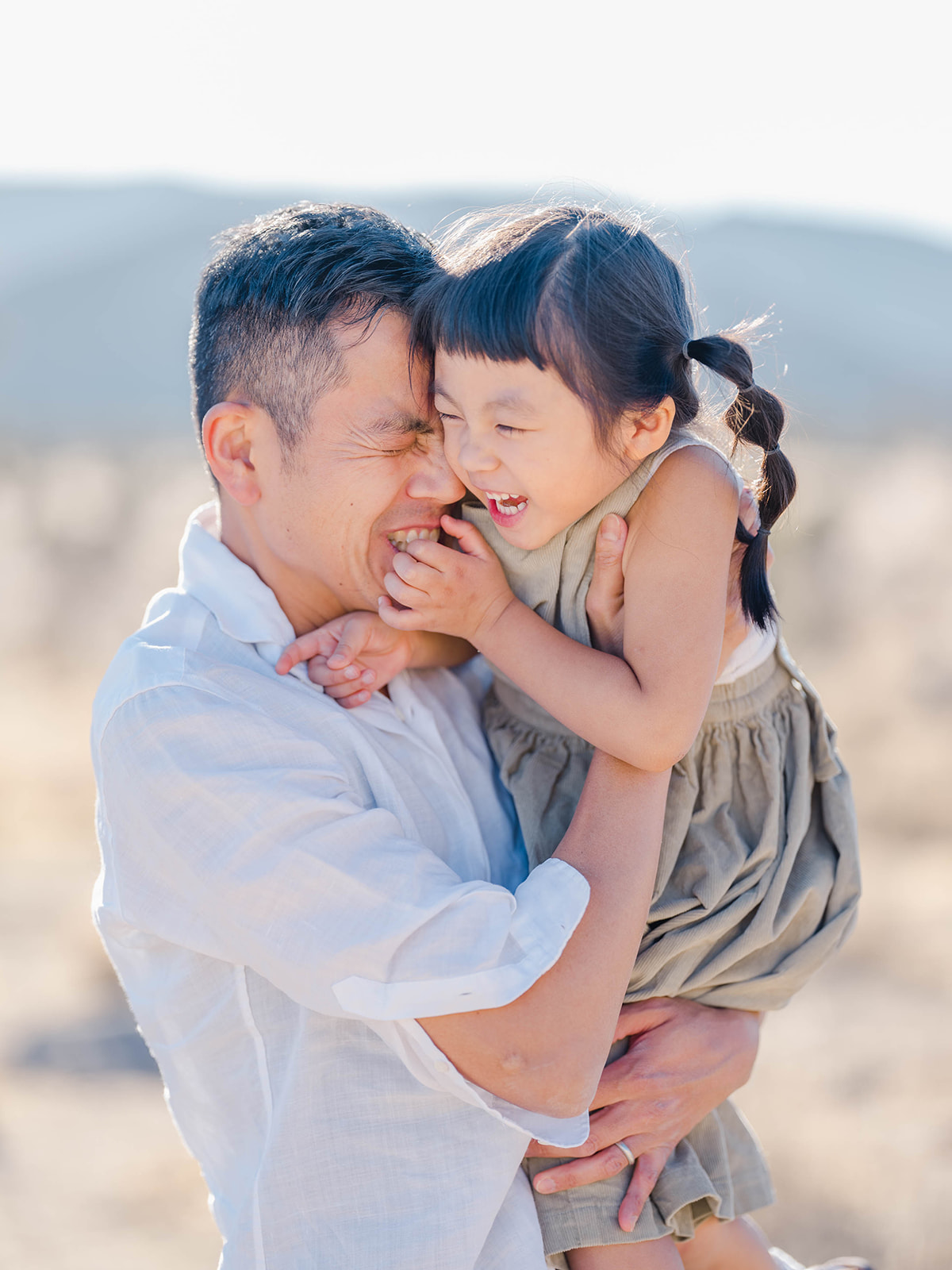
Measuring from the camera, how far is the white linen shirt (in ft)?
6.32

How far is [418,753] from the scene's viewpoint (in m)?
2.42

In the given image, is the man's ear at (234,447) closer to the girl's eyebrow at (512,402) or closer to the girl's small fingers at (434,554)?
the girl's small fingers at (434,554)

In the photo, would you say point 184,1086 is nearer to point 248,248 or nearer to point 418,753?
point 418,753

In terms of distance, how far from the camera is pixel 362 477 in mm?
2430

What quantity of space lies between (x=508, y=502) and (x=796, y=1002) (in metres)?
5.28

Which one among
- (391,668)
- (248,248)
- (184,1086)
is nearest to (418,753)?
(391,668)

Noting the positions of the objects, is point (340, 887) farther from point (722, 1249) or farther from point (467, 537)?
point (722, 1249)

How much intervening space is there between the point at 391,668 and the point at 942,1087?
15.6 ft

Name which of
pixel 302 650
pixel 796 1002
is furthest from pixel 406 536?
pixel 796 1002

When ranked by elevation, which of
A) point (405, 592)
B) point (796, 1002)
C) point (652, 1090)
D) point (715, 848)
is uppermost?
point (405, 592)

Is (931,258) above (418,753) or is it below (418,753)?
below

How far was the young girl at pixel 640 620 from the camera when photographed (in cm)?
222

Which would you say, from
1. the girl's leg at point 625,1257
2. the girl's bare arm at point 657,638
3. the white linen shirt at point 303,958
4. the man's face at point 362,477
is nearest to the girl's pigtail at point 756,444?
the girl's bare arm at point 657,638

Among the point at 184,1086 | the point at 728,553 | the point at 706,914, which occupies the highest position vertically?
the point at 728,553
